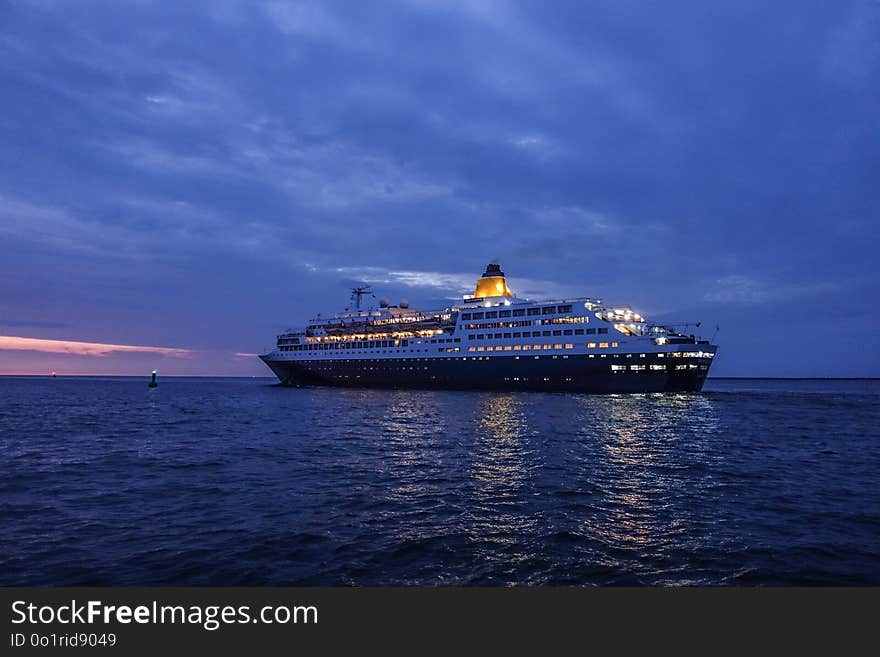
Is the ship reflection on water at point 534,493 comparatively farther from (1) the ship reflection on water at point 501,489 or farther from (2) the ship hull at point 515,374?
(2) the ship hull at point 515,374

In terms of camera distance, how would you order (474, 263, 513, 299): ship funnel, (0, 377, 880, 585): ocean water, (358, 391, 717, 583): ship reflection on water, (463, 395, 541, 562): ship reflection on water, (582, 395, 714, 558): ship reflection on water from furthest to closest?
(474, 263, 513, 299): ship funnel → (582, 395, 714, 558): ship reflection on water → (463, 395, 541, 562): ship reflection on water → (358, 391, 717, 583): ship reflection on water → (0, 377, 880, 585): ocean water

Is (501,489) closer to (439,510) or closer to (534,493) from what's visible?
(534,493)

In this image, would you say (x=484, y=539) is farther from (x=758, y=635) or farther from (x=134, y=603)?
(x=134, y=603)

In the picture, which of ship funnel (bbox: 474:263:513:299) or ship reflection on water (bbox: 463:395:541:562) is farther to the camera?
ship funnel (bbox: 474:263:513:299)

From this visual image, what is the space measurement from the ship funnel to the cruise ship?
0.71 feet

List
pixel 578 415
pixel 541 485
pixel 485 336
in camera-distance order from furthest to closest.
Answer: pixel 485 336 < pixel 578 415 < pixel 541 485

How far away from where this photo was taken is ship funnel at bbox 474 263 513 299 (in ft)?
344

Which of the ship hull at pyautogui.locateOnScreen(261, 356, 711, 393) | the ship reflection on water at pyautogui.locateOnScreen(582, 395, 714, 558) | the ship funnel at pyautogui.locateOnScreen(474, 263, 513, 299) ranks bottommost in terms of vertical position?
the ship reflection on water at pyautogui.locateOnScreen(582, 395, 714, 558)

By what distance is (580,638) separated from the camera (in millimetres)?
6844

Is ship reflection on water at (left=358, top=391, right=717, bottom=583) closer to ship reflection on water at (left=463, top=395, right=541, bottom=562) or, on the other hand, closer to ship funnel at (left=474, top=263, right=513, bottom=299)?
ship reflection on water at (left=463, top=395, right=541, bottom=562)

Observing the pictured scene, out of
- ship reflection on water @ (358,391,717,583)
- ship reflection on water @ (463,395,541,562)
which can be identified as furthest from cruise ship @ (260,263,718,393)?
ship reflection on water @ (463,395,541,562)

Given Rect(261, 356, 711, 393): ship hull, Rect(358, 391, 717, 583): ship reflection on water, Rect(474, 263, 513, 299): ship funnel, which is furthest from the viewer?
Rect(474, 263, 513, 299): ship funnel

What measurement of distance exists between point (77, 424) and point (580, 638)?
48473 mm

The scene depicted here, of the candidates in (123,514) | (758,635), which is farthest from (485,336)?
(758,635)
